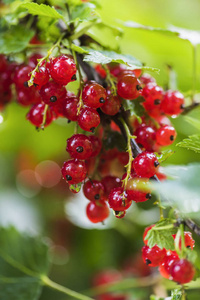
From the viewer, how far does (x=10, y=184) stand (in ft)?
4.67

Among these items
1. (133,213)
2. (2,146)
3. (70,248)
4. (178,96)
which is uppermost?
(178,96)

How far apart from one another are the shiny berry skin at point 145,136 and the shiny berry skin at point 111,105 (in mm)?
60

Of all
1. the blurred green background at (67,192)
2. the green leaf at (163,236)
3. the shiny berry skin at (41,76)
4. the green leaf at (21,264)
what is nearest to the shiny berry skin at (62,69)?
the shiny berry skin at (41,76)

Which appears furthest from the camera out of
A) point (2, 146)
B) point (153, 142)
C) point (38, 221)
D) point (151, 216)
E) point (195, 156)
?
point (2, 146)

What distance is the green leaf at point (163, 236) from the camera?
52 cm

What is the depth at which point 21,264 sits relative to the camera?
3.14 ft

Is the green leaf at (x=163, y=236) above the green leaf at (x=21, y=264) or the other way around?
above

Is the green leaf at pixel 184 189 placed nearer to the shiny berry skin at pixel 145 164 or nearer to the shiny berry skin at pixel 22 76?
the shiny berry skin at pixel 145 164

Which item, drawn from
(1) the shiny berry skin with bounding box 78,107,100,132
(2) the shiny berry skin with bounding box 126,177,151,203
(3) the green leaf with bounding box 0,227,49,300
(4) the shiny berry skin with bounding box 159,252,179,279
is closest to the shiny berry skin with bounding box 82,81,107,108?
(1) the shiny berry skin with bounding box 78,107,100,132

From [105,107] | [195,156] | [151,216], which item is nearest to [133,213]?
[151,216]

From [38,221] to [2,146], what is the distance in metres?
0.31

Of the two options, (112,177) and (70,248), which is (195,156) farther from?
(70,248)

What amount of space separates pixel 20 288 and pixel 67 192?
53cm

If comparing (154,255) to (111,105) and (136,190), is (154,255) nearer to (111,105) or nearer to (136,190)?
(136,190)
